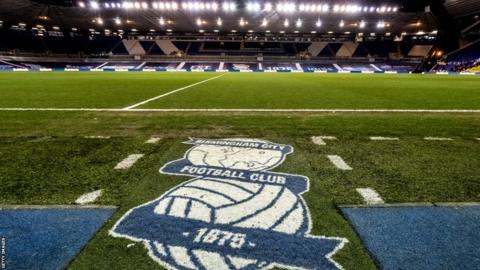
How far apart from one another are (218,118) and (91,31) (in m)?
59.6

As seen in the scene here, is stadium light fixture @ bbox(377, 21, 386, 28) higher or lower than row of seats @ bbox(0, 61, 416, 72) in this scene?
higher

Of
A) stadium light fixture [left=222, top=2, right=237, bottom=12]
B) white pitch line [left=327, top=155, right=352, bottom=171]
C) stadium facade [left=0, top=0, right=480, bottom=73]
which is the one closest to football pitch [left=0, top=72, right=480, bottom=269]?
white pitch line [left=327, top=155, right=352, bottom=171]

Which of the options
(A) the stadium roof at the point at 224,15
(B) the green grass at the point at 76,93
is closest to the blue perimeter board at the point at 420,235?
(B) the green grass at the point at 76,93

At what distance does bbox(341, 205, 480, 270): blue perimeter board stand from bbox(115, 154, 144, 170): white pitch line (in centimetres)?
212

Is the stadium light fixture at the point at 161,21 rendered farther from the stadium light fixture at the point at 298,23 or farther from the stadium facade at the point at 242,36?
the stadium light fixture at the point at 298,23

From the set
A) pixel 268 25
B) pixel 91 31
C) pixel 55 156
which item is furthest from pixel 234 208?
pixel 91 31

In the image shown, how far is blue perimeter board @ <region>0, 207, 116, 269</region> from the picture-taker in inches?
64.7

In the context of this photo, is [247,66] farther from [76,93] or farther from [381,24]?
[76,93]

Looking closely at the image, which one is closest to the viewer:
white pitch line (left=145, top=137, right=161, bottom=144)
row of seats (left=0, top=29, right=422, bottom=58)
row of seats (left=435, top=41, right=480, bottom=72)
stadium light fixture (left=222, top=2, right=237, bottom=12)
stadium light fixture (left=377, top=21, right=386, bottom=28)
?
white pitch line (left=145, top=137, right=161, bottom=144)

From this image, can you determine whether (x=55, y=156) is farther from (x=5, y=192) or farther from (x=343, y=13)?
(x=343, y=13)

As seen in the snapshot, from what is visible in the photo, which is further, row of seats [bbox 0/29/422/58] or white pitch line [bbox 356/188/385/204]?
row of seats [bbox 0/29/422/58]

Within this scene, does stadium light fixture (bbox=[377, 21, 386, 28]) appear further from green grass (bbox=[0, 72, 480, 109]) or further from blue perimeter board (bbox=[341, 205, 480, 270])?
blue perimeter board (bbox=[341, 205, 480, 270])

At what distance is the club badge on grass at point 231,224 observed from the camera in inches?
65.3

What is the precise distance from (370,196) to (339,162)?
96 cm
